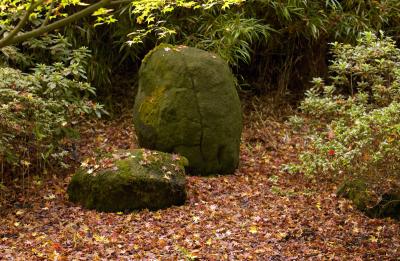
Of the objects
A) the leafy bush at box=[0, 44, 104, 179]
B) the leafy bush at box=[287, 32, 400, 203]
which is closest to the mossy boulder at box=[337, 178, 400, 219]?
the leafy bush at box=[287, 32, 400, 203]

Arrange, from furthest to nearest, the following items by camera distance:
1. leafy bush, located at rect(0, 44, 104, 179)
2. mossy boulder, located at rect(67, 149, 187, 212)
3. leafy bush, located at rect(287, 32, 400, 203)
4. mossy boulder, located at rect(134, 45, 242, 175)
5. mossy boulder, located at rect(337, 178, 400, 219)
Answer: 1. mossy boulder, located at rect(134, 45, 242, 175)
2. leafy bush, located at rect(0, 44, 104, 179)
3. mossy boulder, located at rect(67, 149, 187, 212)
4. mossy boulder, located at rect(337, 178, 400, 219)
5. leafy bush, located at rect(287, 32, 400, 203)

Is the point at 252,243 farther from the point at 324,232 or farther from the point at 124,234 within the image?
the point at 124,234

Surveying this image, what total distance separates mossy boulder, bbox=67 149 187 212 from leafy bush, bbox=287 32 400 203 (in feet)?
3.93

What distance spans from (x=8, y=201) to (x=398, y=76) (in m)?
3.85

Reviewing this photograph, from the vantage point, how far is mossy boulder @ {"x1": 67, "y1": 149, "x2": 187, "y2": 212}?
5.30 metres

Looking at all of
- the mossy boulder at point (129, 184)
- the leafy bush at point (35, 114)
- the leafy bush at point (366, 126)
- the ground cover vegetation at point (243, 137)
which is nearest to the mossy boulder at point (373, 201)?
the ground cover vegetation at point (243, 137)

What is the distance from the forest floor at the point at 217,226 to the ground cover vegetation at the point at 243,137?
2cm

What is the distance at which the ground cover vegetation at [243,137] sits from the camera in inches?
175

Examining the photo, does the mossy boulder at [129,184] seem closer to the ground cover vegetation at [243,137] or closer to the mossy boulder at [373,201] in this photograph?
the ground cover vegetation at [243,137]

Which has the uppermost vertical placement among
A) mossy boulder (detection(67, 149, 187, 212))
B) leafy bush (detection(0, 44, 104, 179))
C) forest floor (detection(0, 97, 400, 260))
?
leafy bush (detection(0, 44, 104, 179))

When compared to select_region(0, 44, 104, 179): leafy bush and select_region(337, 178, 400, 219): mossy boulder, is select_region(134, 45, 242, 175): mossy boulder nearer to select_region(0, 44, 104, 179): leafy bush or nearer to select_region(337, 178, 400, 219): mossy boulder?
select_region(0, 44, 104, 179): leafy bush

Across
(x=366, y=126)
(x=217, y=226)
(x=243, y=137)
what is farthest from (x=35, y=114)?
(x=366, y=126)

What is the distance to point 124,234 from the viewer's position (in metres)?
4.83

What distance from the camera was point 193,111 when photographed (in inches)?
239
